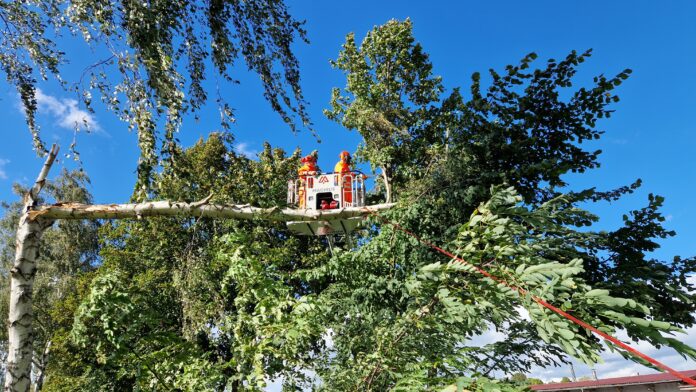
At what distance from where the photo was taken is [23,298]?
12.3 feet

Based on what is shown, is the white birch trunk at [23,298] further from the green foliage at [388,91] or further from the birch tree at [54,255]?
the birch tree at [54,255]

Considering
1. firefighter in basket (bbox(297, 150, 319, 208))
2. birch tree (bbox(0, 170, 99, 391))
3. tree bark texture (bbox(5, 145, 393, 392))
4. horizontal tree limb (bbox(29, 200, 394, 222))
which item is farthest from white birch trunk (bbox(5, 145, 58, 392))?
birch tree (bbox(0, 170, 99, 391))

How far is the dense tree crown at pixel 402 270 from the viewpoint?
10.9 feet

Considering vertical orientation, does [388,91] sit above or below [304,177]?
above

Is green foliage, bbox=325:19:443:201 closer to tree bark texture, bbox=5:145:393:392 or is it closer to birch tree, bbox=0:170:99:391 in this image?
tree bark texture, bbox=5:145:393:392

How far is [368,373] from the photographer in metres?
4.05

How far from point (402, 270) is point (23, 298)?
458 centimetres

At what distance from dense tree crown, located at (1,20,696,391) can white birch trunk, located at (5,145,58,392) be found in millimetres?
429

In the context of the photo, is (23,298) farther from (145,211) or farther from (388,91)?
(388,91)

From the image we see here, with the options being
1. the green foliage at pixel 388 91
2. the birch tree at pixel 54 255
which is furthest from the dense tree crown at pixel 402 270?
the birch tree at pixel 54 255

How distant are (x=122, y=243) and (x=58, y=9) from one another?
1288 centimetres

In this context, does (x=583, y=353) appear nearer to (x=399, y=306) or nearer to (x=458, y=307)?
(x=458, y=307)

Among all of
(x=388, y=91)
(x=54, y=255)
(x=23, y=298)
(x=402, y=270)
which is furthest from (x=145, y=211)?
(x=54, y=255)

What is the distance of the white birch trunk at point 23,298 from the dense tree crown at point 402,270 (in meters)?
0.43
